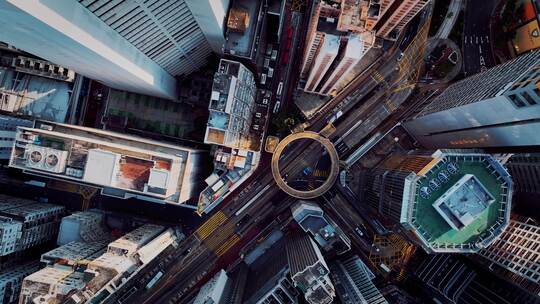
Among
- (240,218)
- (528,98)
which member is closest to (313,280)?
(240,218)

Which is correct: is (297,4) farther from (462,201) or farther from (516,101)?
(462,201)

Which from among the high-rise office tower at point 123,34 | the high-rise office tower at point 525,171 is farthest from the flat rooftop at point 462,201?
the high-rise office tower at point 123,34

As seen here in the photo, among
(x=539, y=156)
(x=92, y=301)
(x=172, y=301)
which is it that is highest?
(x=539, y=156)

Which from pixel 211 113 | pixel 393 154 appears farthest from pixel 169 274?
pixel 393 154

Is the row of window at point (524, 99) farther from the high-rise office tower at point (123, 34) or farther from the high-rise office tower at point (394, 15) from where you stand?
the high-rise office tower at point (123, 34)

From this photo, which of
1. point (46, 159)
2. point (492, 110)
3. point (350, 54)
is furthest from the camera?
point (350, 54)

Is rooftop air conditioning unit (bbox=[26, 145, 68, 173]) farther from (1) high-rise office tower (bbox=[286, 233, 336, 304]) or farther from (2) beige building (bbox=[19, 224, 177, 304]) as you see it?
(1) high-rise office tower (bbox=[286, 233, 336, 304])

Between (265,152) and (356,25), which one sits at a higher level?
(356,25)

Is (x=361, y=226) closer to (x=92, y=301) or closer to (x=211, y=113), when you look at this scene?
(x=211, y=113)
